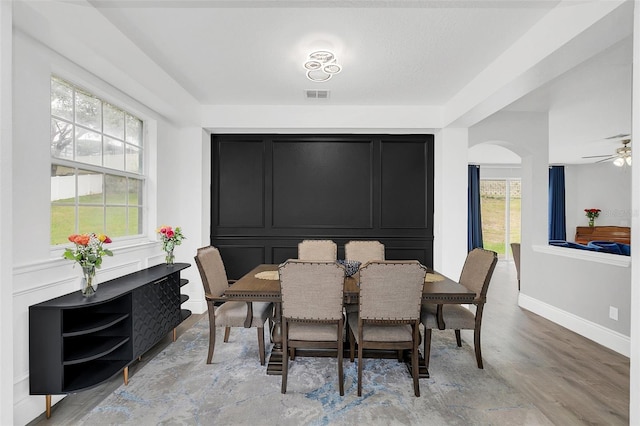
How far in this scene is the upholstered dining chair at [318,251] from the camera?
3.79m

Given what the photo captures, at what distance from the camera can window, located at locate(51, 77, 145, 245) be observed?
2.40 metres

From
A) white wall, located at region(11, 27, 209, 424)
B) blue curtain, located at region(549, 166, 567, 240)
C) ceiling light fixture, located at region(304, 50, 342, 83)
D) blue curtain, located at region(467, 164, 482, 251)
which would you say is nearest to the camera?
white wall, located at region(11, 27, 209, 424)

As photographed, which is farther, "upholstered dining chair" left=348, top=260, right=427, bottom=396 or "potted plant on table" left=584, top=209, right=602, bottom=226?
"potted plant on table" left=584, top=209, right=602, bottom=226

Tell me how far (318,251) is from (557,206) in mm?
7868

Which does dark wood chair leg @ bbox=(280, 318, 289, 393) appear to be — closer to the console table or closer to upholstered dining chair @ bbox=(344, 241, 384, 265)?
the console table

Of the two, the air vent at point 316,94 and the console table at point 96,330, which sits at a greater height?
the air vent at point 316,94

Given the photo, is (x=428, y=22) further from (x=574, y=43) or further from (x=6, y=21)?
(x=6, y=21)

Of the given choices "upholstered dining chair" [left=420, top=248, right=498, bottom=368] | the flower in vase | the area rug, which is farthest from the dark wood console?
the flower in vase

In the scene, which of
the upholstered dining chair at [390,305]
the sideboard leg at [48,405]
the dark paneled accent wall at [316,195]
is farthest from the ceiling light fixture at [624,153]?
the sideboard leg at [48,405]

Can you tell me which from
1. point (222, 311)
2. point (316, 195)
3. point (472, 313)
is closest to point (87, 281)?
point (222, 311)

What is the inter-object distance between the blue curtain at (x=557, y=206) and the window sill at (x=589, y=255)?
5275 mm

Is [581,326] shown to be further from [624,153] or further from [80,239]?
[80,239]

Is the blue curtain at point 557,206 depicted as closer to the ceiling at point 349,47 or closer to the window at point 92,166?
the ceiling at point 349,47

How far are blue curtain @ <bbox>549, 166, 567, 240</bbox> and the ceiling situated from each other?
17.0 feet
